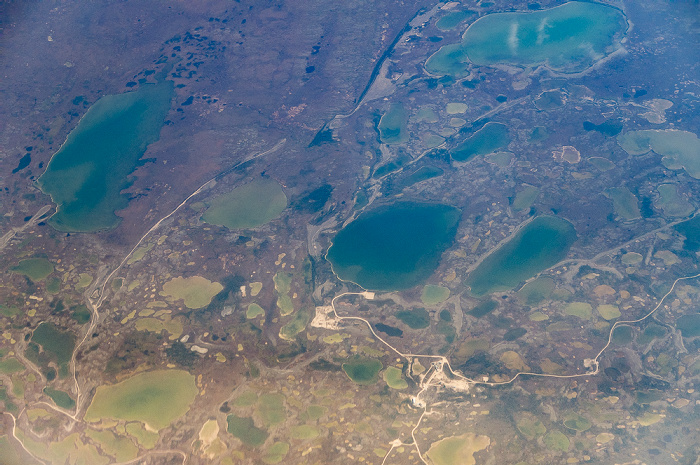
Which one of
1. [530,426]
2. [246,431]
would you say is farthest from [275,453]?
[530,426]

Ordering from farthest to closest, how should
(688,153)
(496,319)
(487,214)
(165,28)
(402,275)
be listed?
(165,28)
(688,153)
(487,214)
(402,275)
(496,319)

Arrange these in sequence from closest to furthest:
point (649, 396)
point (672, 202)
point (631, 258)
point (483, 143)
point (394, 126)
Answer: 1. point (649, 396)
2. point (631, 258)
3. point (672, 202)
4. point (483, 143)
5. point (394, 126)

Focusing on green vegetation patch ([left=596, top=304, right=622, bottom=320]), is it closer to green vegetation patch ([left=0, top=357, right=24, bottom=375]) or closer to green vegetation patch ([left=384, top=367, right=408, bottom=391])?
green vegetation patch ([left=384, top=367, right=408, bottom=391])

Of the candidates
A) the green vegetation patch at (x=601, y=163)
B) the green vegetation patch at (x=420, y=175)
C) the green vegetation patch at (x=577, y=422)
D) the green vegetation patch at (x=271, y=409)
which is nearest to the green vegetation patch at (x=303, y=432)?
the green vegetation patch at (x=271, y=409)

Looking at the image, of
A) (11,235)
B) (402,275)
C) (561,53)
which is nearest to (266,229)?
(402,275)

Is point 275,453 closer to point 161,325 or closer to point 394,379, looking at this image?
point 394,379

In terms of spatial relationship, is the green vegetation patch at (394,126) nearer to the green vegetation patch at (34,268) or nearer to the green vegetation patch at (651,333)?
the green vegetation patch at (651,333)

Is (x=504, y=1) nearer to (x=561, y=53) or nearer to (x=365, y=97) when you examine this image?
(x=561, y=53)
